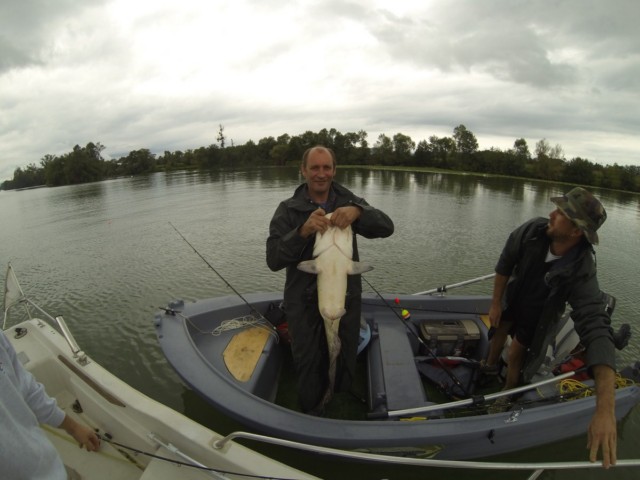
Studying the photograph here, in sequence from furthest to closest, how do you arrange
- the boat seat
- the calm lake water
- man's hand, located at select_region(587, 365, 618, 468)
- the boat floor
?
the calm lake water → the boat floor → the boat seat → man's hand, located at select_region(587, 365, 618, 468)

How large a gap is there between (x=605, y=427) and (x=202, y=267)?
35.8ft

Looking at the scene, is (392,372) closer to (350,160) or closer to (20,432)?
(20,432)

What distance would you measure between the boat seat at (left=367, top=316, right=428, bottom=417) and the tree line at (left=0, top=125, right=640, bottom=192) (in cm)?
6205

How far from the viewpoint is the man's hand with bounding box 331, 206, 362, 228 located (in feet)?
8.63

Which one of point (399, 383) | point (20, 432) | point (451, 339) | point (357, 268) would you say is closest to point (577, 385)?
point (451, 339)

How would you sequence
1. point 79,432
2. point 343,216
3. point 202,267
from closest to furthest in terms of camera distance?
point 79,432
point 343,216
point 202,267

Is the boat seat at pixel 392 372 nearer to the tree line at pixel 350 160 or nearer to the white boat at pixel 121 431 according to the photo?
the white boat at pixel 121 431

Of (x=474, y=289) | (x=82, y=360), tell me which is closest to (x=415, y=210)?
(x=474, y=289)

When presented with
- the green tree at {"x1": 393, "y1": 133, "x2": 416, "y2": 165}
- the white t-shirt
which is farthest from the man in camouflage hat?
the green tree at {"x1": 393, "y1": 133, "x2": 416, "y2": 165}

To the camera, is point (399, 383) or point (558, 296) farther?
point (399, 383)

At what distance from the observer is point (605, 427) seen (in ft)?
7.20

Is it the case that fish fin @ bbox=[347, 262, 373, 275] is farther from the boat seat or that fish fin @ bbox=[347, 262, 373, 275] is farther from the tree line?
the tree line

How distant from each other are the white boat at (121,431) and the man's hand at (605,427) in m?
1.99

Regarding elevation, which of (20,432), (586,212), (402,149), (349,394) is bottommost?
(349,394)
